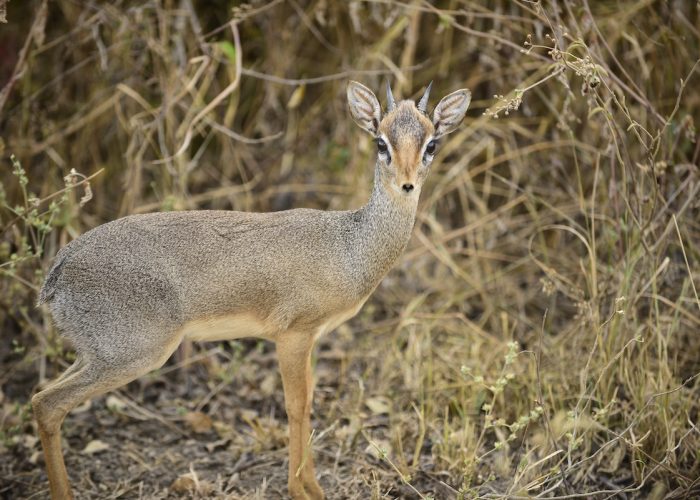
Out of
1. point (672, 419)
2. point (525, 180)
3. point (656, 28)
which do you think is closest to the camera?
point (672, 419)

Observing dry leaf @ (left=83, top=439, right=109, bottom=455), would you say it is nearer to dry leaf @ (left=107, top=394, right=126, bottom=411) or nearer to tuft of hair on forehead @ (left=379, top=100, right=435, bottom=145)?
dry leaf @ (left=107, top=394, right=126, bottom=411)

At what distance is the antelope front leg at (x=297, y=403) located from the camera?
11.8 feet

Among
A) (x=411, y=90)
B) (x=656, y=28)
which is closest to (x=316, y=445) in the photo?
(x=411, y=90)

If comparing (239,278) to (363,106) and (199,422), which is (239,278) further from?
(199,422)

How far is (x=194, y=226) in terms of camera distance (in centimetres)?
359

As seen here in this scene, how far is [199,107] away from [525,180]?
2.46 metres

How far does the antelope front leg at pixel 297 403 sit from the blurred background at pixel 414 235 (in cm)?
23

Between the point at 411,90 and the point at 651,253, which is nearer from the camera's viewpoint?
the point at 651,253

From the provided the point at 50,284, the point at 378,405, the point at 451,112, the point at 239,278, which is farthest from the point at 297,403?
the point at 451,112

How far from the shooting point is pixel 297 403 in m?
3.66

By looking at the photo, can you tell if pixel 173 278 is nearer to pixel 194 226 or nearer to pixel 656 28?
pixel 194 226

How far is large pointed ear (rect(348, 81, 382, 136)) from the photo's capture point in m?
3.60

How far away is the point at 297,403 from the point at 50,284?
116 cm

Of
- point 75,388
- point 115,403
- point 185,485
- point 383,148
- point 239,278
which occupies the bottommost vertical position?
point 115,403
